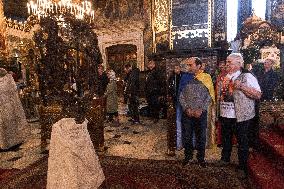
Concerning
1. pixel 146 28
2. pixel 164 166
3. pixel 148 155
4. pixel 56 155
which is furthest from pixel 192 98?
pixel 146 28

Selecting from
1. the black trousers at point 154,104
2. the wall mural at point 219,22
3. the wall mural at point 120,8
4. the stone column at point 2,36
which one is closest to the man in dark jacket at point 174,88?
the black trousers at point 154,104

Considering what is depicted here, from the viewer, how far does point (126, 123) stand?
850cm

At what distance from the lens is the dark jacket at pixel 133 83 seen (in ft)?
26.5

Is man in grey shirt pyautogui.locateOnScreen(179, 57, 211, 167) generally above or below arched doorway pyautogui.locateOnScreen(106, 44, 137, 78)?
below

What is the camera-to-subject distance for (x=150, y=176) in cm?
437

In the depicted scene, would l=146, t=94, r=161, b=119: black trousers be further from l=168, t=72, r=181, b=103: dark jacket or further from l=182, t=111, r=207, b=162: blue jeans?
l=182, t=111, r=207, b=162: blue jeans

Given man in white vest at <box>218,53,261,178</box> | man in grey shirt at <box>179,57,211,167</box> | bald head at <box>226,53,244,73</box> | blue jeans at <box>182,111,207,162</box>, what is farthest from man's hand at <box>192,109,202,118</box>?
bald head at <box>226,53,244,73</box>

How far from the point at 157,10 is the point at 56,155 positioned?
8.98 m

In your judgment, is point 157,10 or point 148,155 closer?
point 148,155

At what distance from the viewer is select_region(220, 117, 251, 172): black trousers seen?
4199mm

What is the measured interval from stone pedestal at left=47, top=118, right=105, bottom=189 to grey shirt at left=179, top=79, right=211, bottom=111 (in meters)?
1.78

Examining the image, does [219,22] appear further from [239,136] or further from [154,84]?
[239,136]

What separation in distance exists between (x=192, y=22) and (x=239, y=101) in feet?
18.5

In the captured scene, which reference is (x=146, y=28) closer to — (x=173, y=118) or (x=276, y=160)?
(x=173, y=118)
